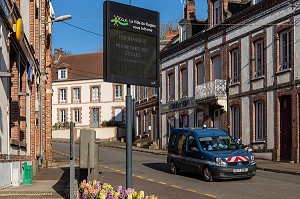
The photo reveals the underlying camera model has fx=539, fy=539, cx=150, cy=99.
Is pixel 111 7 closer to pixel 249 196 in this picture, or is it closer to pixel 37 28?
pixel 249 196

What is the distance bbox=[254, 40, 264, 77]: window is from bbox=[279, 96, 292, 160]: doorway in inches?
103

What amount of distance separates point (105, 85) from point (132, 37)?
61.5 m

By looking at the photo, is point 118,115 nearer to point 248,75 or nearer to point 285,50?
point 248,75

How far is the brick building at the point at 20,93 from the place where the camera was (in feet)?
40.4

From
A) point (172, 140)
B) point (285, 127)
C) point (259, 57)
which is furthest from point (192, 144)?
point (259, 57)

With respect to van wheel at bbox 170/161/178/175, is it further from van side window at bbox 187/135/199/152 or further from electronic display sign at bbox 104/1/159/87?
electronic display sign at bbox 104/1/159/87

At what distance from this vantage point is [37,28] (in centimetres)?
2266

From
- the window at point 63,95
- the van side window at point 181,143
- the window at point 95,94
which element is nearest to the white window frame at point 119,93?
the window at point 95,94

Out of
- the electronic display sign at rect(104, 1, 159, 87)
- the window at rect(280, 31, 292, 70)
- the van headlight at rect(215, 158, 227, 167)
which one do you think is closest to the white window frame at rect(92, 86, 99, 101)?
the window at rect(280, 31, 292, 70)

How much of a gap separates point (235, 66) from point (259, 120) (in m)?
4.26

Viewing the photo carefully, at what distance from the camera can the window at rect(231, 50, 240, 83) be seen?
104 ft

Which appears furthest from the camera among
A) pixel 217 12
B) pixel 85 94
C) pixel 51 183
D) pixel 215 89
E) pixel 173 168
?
pixel 85 94

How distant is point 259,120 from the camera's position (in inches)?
1158

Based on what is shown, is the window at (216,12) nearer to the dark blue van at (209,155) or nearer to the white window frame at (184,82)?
the white window frame at (184,82)
